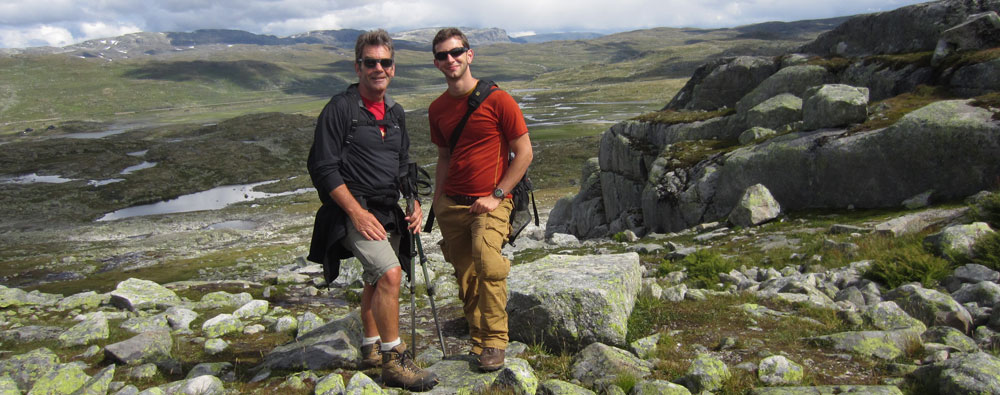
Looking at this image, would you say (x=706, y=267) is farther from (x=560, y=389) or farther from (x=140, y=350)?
(x=140, y=350)

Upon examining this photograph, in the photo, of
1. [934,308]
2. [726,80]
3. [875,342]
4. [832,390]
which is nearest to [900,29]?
[726,80]

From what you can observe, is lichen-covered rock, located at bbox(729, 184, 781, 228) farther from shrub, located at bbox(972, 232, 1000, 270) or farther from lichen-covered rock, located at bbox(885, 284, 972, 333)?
lichen-covered rock, located at bbox(885, 284, 972, 333)

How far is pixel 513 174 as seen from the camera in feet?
22.7

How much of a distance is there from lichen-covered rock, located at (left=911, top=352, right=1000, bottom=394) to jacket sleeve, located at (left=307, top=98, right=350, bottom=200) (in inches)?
Result: 266

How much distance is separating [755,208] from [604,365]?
1610 centimetres

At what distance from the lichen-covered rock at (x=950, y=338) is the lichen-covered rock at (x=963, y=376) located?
1.23 meters

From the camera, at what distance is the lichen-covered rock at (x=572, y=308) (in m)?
7.88

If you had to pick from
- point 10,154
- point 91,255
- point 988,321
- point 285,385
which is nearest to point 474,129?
point 285,385

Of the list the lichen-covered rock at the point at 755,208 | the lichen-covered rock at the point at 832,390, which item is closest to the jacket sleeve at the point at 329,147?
the lichen-covered rock at the point at 832,390

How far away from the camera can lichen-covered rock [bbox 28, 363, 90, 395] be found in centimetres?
682

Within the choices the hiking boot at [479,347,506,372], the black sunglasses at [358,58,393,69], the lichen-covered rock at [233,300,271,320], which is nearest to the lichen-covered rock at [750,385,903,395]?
the hiking boot at [479,347,506,372]

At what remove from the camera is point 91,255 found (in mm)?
43438

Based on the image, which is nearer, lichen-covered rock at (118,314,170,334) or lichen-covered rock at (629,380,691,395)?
lichen-covered rock at (629,380,691,395)

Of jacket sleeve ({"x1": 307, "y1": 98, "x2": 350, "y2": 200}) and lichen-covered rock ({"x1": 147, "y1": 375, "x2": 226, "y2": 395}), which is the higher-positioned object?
jacket sleeve ({"x1": 307, "y1": 98, "x2": 350, "y2": 200})
